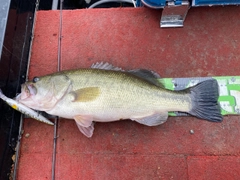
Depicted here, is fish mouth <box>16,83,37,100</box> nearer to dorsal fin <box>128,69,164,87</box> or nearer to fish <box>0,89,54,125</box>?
fish <box>0,89,54,125</box>

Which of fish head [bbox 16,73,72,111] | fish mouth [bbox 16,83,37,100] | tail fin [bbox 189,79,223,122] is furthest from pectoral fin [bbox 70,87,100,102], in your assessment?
tail fin [bbox 189,79,223,122]

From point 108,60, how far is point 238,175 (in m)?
1.84

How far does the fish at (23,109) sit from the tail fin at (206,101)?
151cm

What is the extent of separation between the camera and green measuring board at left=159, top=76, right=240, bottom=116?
8.55 ft

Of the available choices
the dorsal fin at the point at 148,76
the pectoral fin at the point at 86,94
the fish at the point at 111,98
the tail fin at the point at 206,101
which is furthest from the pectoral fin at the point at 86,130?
the tail fin at the point at 206,101

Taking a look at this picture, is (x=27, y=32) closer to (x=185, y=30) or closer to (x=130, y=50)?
(x=130, y=50)

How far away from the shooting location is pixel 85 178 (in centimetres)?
252

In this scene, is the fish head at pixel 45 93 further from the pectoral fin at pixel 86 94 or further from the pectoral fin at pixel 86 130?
the pectoral fin at pixel 86 130

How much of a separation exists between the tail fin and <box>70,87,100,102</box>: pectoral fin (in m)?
0.93

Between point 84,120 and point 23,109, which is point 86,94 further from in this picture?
point 23,109

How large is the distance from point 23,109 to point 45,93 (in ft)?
0.92

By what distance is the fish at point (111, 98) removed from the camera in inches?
92.1

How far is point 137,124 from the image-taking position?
264 cm

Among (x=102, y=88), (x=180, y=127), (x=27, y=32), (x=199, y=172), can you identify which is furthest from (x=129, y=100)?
(x=27, y=32)
